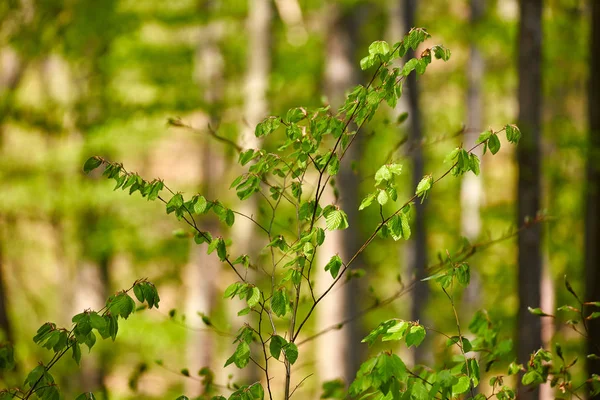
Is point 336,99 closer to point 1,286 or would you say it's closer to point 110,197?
point 110,197

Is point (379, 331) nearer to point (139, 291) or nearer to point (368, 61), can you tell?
point (139, 291)

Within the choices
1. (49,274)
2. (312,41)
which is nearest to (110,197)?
(312,41)

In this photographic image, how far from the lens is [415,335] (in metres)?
1.86

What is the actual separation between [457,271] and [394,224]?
0.26 meters

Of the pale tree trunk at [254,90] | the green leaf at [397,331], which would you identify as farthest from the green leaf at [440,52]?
the pale tree trunk at [254,90]

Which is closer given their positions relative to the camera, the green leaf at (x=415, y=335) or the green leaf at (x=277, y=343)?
the green leaf at (x=415, y=335)

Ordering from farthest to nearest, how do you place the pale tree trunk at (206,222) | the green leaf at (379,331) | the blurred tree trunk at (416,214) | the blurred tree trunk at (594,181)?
the pale tree trunk at (206,222), the blurred tree trunk at (416,214), the blurred tree trunk at (594,181), the green leaf at (379,331)

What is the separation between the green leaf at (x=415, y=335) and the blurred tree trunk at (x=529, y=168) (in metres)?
3.64

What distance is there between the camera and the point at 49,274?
18.4m

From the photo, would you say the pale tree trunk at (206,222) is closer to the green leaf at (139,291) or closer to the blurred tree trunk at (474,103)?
the blurred tree trunk at (474,103)

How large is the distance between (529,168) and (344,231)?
3205 mm

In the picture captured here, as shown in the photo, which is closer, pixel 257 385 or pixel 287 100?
pixel 257 385

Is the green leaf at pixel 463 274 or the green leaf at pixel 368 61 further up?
the green leaf at pixel 368 61

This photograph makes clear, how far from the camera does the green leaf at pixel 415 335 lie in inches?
72.0
